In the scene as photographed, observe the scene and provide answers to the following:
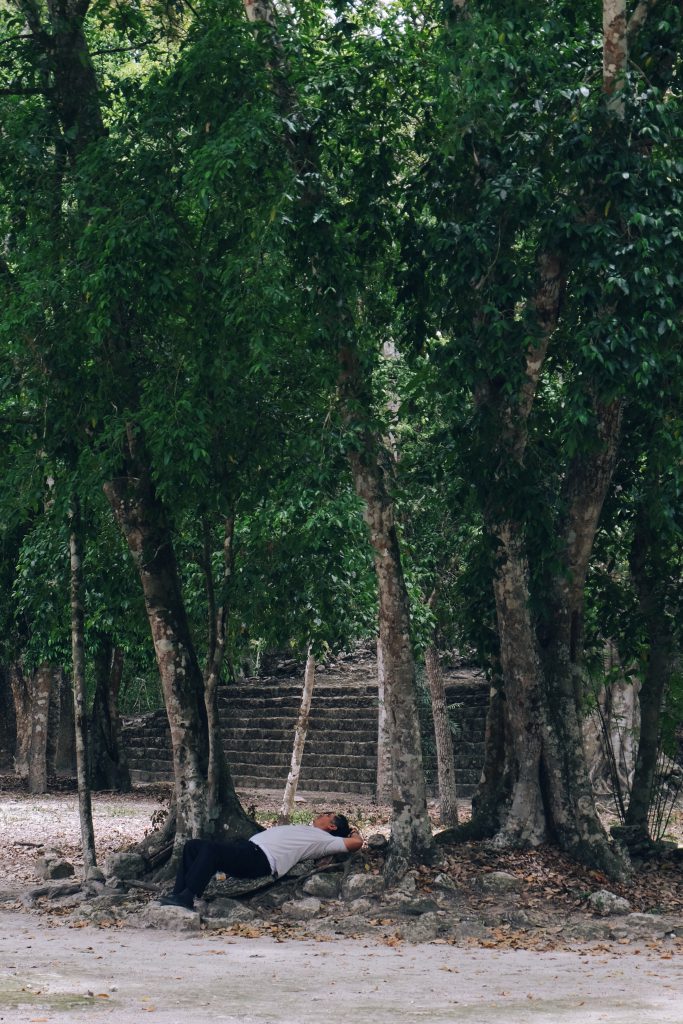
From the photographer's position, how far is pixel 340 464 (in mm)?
11461

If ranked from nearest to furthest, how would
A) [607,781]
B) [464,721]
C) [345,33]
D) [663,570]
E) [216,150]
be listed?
[216,150] < [345,33] < [663,570] < [607,781] < [464,721]

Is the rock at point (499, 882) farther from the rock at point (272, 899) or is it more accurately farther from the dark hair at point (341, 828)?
the rock at point (272, 899)

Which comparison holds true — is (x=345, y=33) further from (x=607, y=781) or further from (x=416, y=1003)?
(x=607, y=781)

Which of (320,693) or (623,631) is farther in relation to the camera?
(320,693)

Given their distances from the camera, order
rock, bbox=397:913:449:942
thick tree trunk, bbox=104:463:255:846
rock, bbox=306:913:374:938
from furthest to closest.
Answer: thick tree trunk, bbox=104:463:255:846 → rock, bbox=306:913:374:938 → rock, bbox=397:913:449:942

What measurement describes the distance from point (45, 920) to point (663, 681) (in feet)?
20.6

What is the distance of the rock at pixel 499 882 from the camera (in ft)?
32.7

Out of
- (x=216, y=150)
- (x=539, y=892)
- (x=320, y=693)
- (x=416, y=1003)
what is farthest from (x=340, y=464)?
(x=320, y=693)

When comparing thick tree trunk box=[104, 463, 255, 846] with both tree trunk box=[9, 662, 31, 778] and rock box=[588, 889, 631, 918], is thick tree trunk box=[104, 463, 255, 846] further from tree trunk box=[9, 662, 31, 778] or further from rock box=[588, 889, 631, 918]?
tree trunk box=[9, 662, 31, 778]

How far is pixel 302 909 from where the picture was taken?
31.9ft

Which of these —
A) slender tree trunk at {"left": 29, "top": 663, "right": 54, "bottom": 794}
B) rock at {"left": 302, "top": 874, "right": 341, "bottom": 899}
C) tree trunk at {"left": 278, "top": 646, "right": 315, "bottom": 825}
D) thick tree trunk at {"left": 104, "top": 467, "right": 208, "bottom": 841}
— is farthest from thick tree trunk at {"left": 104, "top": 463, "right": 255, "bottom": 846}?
slender tree trunk at {"left": 29, "top": 663, "right": 54, "bottom": 794}

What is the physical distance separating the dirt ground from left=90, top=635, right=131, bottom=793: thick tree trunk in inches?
504

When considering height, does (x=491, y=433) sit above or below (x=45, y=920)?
above

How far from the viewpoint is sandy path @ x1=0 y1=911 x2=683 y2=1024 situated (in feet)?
20.6
